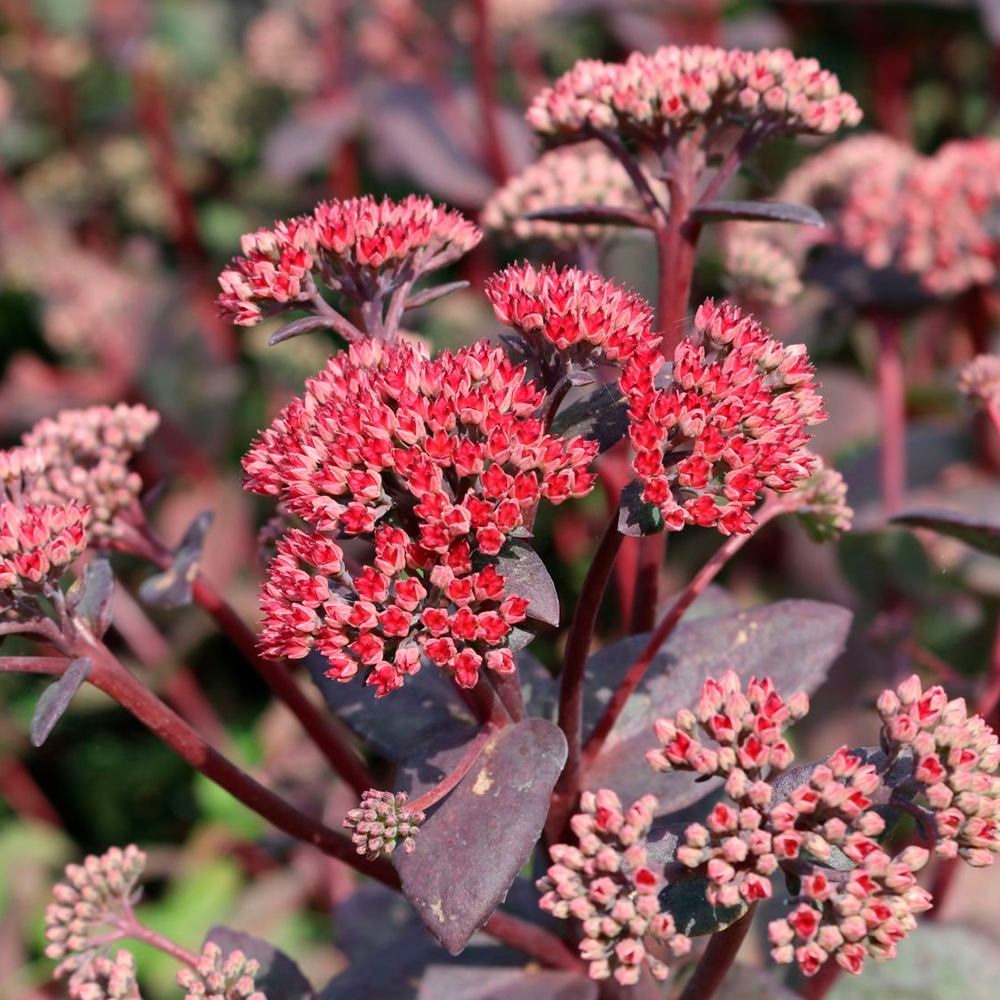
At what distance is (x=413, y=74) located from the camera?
3.05m

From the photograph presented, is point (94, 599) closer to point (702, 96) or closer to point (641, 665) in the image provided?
point (641, 665)

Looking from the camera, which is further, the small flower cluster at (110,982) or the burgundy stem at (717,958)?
the small flower cluster at (110,982)

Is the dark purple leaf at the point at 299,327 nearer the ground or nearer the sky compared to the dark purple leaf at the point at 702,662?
nearer the sky

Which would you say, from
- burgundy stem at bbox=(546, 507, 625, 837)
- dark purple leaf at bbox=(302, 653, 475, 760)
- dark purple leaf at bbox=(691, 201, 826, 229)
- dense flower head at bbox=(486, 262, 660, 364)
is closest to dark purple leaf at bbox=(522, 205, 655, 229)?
dark purple leaf at bbox=(691, 201, 826, 229)

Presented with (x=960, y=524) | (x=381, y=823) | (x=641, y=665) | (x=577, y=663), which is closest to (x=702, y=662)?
(x=641, y=665)

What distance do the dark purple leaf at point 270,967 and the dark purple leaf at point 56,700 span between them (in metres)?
0.34

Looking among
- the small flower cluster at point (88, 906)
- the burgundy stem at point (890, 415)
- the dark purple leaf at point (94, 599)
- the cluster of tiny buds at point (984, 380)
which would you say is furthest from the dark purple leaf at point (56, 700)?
the burgundy stem at point (890, 415)

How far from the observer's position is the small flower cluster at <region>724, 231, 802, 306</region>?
161 centimetres

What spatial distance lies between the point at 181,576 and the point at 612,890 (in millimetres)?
607

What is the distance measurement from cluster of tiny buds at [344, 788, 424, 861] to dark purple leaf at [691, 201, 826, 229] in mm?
633

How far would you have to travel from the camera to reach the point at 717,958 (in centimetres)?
94

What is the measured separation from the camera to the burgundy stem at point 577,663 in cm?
92

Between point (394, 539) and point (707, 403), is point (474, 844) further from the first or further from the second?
point (707, 403)

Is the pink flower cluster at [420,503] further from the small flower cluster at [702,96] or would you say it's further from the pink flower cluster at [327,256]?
the small flower cluster at [702,96]
